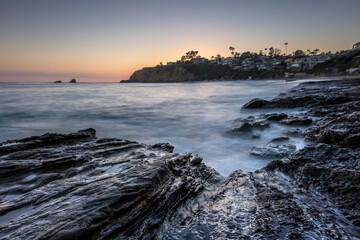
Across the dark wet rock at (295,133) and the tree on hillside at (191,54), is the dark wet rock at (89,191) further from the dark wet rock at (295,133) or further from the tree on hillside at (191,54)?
the tree on hillside at (191,54)

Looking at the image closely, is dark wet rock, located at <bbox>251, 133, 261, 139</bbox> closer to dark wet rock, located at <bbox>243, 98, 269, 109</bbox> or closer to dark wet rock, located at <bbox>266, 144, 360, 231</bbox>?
dark wet rock, located at <bbox>266, 144, 360, 231</bbox>

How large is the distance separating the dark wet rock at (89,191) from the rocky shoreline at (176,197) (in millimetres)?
11

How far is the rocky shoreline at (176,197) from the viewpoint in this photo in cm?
195

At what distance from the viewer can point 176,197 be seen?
2.64 m

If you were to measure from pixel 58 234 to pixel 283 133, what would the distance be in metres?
6.88

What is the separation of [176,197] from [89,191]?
3.61 ft

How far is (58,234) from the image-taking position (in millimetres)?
1705

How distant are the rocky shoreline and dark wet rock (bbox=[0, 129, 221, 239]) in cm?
1

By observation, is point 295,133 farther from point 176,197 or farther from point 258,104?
point 258,104

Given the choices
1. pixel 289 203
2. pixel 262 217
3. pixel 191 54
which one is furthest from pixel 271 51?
pixel 262 217

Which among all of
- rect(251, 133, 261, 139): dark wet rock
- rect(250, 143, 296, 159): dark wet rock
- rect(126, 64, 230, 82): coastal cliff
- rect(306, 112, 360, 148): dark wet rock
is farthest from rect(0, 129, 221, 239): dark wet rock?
rect(126, 64, 230, 82): coastal cliff

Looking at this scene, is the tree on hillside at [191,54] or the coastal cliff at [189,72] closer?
the coastal cliff at [189,72]

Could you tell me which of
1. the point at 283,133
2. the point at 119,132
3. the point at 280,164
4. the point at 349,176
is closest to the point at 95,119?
the point at 119,132

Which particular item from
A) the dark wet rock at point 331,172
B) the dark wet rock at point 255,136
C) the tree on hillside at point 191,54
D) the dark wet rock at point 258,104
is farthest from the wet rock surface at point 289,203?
the tree on hillside at point 191,54
